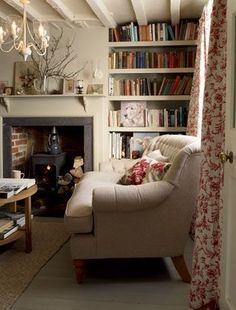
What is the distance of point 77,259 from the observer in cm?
243

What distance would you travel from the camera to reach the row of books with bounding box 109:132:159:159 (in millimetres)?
4535

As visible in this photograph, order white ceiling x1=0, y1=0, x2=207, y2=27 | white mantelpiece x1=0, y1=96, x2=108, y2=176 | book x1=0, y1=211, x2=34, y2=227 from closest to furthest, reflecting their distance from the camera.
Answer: book x1=0, y1=211, x2=34, y2=227 < white ceiling x1=0, y1=0, x2=207, y2=27 < white mantelpiece x1=0, y1=96, x2=108, y2=176

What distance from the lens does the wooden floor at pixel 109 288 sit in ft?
7.14

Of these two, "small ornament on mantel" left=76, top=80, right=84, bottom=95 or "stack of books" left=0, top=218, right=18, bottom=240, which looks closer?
"stack of books" left=0, top=218, right=18, bottom=240

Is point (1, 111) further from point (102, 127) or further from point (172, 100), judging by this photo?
point (172, 100)

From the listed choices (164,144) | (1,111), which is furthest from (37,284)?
(1,111)

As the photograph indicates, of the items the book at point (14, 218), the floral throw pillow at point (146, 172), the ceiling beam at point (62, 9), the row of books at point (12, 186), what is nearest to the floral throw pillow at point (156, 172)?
the floral throw pillow at point (146, 172)

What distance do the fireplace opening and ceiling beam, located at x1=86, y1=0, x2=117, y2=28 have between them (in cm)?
113

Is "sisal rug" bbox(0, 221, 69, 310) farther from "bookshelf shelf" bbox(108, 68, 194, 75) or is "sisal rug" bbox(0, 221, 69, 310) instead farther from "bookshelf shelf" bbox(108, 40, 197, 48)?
"bookshelf shelf" bbox(108, 40, 197, 48)

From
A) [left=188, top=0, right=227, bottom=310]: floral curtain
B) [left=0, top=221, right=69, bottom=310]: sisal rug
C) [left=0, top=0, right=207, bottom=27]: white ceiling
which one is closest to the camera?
[left=188, top=0, right=227, bottom=310]: floral curtain

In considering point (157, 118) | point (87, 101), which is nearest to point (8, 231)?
point (87, 101)

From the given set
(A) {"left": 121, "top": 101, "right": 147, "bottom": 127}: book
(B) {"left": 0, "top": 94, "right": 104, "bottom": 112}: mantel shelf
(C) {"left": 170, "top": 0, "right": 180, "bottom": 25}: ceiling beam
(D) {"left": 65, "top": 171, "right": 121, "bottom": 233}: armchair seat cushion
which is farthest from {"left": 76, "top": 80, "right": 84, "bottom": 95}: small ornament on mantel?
(D) {"left": 65, "top": 171, "right": 121, "bottom": 233}: armchair seat cushion

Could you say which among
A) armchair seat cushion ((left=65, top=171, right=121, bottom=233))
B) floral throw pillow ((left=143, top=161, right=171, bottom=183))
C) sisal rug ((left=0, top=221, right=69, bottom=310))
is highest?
floral throw pillow ((left=143, top=161, right=171, bottom=183))

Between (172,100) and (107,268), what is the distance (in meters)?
2.46
